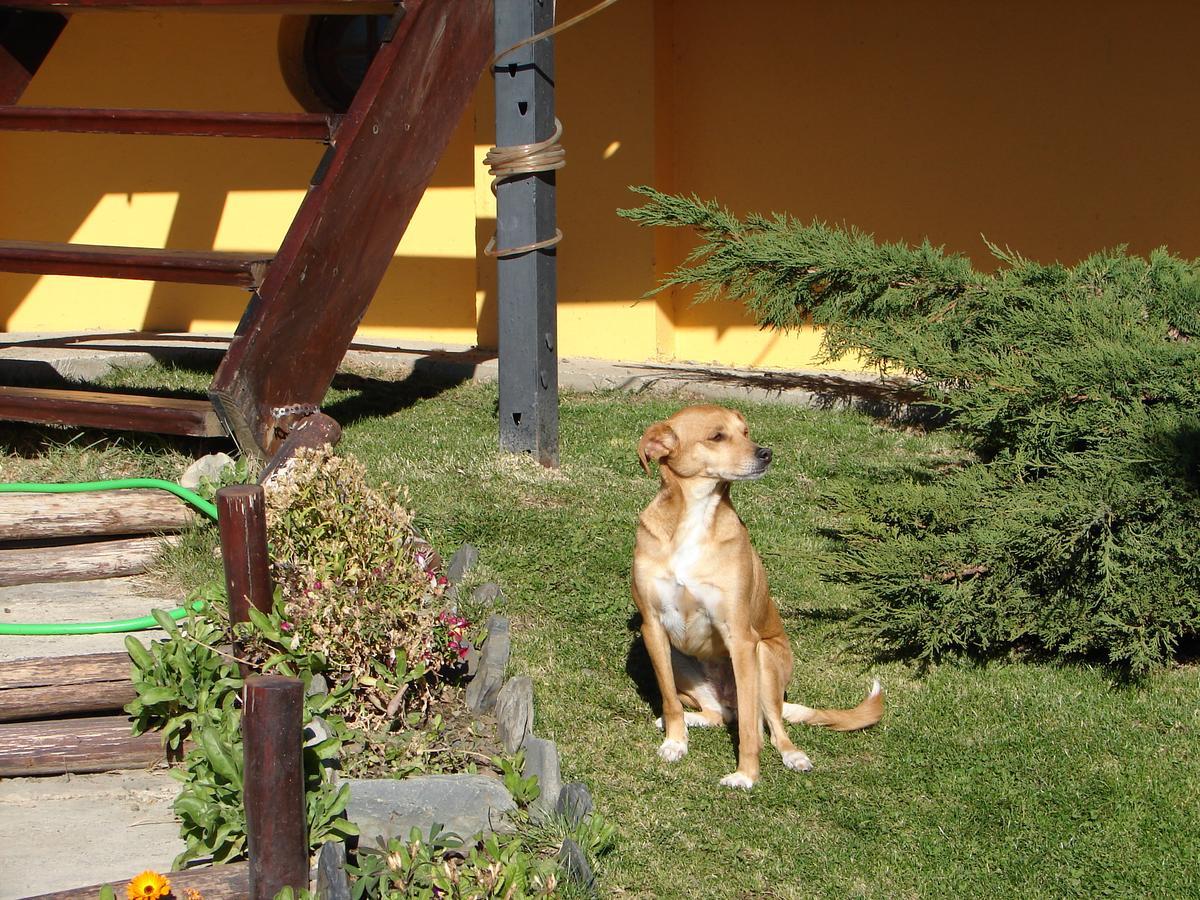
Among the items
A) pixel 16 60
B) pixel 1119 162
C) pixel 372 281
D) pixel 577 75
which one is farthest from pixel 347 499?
pixel 1119 162


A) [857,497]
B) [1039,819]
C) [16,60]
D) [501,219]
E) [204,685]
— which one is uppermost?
[16,60]

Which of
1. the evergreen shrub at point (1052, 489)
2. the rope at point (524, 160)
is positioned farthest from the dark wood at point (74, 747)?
the rope at point (524, 160)

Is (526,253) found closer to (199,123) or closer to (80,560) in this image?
(199,123)

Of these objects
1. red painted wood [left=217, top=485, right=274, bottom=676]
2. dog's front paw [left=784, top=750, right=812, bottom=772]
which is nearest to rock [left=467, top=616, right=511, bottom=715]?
red painted wood [left=217, top=485, right=274, bottom=676]

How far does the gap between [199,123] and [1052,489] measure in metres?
3.95

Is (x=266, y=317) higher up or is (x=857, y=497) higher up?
(x=266, y=317)

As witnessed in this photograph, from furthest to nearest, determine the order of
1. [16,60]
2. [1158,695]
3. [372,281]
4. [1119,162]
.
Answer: [1119,162] < [16,60] < [372,281] < [1158,695]

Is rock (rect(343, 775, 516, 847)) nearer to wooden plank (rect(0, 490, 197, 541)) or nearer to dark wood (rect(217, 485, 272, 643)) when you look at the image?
dark wood (rect(217, 485, 272, 643))

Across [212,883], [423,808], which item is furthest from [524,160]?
[212,883]

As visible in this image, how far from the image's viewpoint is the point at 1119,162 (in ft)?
27.1

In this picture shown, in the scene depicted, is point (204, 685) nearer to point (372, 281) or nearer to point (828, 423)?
point (372, 281)

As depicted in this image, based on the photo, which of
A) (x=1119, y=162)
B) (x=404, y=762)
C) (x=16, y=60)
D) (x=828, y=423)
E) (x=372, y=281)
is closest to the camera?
(x=404, y=762)

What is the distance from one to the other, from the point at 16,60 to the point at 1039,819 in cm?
609

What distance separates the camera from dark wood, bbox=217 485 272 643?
367 cm
